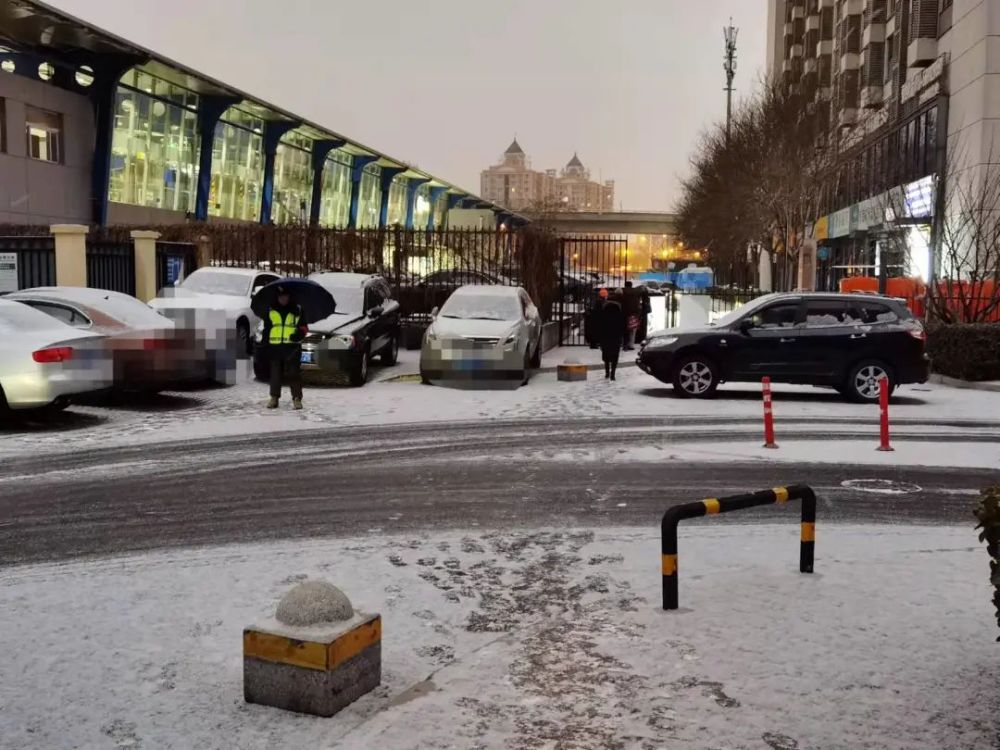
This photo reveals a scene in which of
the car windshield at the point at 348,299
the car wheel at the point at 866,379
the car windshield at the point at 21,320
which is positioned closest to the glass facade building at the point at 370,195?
the car windshield at the point at 348,299

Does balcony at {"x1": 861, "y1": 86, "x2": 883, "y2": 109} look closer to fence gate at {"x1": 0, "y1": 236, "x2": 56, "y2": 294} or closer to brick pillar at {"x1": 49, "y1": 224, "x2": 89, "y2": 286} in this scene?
brick pillar at {"x1": 49, "y1": 224, "x2": 89, "y2": 286}

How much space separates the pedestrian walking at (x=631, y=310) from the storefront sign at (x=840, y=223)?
29080 mm

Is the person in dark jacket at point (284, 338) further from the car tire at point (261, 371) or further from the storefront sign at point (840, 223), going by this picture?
the storefront sign at point (840, 223)

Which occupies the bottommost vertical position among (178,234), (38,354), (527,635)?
(527,635)

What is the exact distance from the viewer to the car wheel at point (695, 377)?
16.9 meters

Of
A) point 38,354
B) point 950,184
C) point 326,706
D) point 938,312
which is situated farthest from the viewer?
point 950,184

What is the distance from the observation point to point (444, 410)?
15273 millimetres

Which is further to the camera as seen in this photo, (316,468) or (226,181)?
(226,181)

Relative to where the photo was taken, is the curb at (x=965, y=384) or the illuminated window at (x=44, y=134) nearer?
the curb at (x=965, y=384)

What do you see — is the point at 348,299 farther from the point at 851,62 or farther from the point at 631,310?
the point at 851,62

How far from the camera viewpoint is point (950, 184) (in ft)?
127

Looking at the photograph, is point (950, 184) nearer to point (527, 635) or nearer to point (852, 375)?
point (852, 375)

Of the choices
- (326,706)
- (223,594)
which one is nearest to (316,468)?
(223,594)

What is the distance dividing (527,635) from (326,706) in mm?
1439
